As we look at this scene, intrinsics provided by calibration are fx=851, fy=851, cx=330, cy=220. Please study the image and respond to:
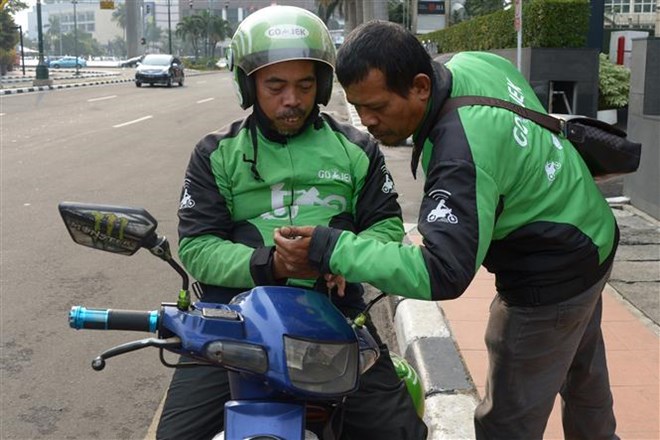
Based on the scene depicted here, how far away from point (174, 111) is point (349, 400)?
827 inches

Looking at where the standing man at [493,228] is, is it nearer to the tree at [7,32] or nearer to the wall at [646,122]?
the wall at [646,122]

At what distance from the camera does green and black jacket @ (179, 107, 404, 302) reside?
8.34ft

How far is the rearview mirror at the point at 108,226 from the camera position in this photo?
71.2 inches

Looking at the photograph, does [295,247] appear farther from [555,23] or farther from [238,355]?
[555,23]

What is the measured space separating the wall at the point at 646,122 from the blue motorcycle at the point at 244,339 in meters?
6.68

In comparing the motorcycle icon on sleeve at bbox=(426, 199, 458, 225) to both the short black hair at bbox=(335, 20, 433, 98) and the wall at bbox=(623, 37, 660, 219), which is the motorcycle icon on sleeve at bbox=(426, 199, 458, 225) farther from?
the wall at bbox=(623, 37, 660, 219)

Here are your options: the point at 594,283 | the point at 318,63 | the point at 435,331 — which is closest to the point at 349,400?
the point at 594,283

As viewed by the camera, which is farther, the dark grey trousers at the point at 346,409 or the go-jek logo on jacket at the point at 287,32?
the go-jek logo on jacket at the point at 287,32

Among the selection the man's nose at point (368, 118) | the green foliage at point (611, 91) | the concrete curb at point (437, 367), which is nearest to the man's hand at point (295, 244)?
the man's nose at point (368, 118)

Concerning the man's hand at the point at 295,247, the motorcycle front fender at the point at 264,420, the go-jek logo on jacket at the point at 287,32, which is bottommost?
the motorcycle front fender at the point at 264,420

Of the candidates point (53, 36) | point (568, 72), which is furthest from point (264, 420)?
point (53, 36)

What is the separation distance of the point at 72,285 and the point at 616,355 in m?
3.82

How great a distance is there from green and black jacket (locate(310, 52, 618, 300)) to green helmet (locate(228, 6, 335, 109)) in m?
0.40

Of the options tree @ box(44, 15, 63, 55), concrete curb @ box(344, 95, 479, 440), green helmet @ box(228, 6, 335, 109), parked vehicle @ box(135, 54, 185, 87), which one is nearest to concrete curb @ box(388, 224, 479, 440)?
concrete curb @ box(344, 95, 479, 440)
